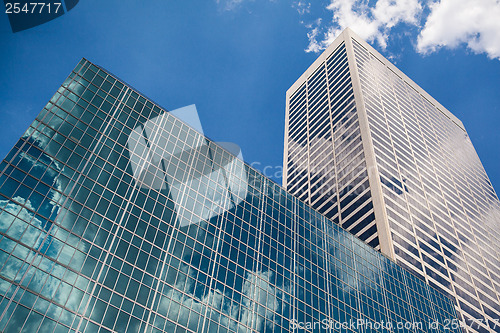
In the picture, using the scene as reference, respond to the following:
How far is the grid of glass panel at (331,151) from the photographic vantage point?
110m

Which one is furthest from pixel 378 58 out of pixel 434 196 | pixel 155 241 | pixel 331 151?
pixel 155 241

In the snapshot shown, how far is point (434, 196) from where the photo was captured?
124m

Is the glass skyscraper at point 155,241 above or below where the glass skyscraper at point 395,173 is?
below

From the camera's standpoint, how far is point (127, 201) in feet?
165

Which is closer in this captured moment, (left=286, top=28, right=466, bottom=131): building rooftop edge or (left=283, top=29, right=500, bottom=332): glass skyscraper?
(left=283, top=29, right=500, bottom=332): glass skyscraper

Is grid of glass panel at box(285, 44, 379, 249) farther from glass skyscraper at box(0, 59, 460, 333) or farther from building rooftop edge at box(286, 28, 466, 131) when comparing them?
glass skyscraper at box(0, 59, 460, 333)

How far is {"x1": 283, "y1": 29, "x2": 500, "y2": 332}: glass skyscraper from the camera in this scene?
335 feet

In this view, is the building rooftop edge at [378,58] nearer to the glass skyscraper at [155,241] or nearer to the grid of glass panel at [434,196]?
the grid of glass panel at [434,196]

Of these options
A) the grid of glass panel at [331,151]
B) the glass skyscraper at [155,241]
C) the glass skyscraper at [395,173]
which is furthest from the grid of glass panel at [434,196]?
the glass skyscraper at [155,241]

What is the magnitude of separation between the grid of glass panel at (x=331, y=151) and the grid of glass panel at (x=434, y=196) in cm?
542

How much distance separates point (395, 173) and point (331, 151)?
2317cm

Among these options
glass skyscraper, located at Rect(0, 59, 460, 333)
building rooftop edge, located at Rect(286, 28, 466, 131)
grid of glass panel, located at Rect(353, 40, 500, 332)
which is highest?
building rooftop edge, located at Rect(286, 28, 466, 131)

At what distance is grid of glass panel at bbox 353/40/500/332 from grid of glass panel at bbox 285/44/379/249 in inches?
213

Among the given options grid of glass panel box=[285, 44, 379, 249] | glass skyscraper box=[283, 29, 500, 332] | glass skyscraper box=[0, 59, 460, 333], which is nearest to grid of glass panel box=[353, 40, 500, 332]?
glass skyscraper box=[283, 29, 500, 332]
